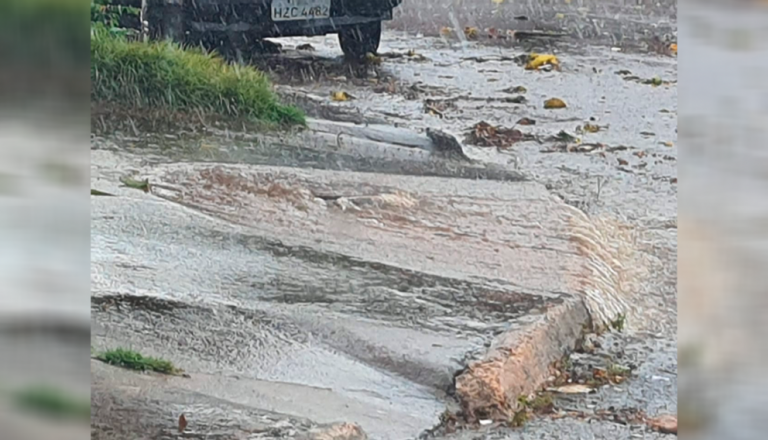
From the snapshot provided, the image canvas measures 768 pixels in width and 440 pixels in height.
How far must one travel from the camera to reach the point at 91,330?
10.9 ft

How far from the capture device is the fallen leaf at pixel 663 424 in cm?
326

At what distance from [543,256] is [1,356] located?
2307mm

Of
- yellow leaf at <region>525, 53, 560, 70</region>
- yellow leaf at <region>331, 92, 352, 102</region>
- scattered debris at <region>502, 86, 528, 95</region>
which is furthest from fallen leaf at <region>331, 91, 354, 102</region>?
yellow leaf at <region>525, 53, 560, 70</region>

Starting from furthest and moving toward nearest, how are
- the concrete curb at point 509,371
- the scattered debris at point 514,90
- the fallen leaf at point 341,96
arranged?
the fallen leaf at point 341,96
the scattered debris at point 514,90
the concrete curb at point 509,371

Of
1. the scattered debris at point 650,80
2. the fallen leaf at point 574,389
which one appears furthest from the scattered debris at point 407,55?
the fallen leaf at point 574,389

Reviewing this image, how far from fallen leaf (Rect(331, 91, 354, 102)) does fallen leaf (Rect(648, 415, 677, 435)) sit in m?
1.81

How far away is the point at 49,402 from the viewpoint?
11.3ft

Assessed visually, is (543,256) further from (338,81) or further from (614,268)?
(338,81)

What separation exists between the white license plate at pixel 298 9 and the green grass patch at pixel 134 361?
1509 millimetres

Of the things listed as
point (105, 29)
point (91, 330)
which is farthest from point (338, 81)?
point (91, 330)

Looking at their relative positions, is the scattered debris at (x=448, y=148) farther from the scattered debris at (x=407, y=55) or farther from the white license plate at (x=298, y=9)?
the white license plate at (x=298, y=9)

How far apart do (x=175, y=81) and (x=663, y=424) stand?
2463 mm

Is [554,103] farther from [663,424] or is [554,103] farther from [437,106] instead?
[663,424]

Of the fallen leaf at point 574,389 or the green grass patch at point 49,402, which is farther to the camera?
the green grass patch at point 49,402
